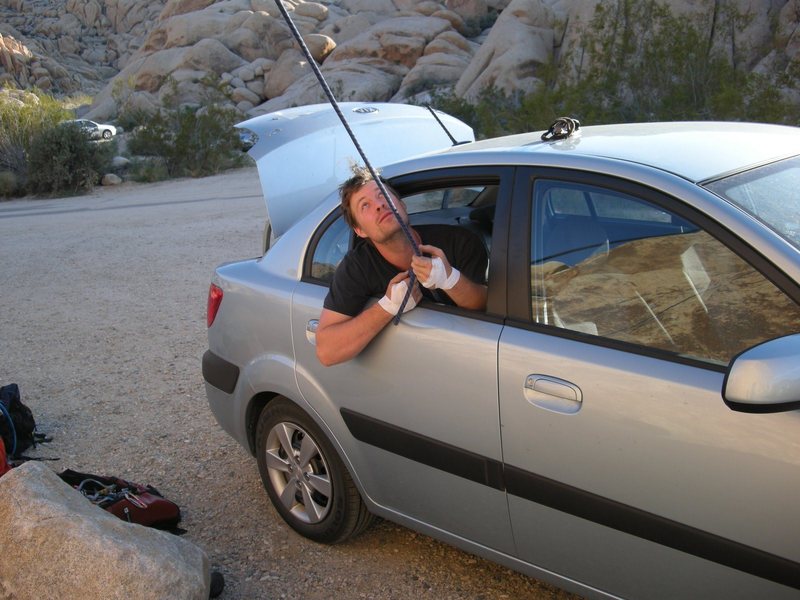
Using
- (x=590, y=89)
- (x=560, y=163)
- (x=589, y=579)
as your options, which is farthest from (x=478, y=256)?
(x=590, y=89)

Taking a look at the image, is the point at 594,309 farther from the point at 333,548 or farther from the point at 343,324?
the point at 333,548

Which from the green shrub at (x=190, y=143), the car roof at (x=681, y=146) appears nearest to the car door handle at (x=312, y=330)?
the car roof at (x=681, y=146)

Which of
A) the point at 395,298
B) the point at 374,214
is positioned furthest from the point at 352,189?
the point at 395,298

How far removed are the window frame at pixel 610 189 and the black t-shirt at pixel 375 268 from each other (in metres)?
0.35

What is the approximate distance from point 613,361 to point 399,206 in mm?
1046

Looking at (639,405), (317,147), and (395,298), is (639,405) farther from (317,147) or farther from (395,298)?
(317,147)

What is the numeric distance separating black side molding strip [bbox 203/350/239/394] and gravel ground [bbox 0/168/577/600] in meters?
0.64

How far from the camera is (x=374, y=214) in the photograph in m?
2.96

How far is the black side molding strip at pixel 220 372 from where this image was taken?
366 centimetres

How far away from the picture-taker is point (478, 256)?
303cm

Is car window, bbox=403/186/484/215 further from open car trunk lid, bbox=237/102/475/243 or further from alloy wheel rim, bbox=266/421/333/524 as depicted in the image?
alloy wheel rim, bbox=266/421/333/524

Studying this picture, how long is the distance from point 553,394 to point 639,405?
27 centimetres

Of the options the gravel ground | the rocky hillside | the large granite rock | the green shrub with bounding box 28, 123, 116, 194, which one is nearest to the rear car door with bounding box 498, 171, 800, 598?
the gravel ground

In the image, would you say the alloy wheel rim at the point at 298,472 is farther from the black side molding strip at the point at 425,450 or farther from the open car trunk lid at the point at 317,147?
the open car trunk lid at the point at 317,147
